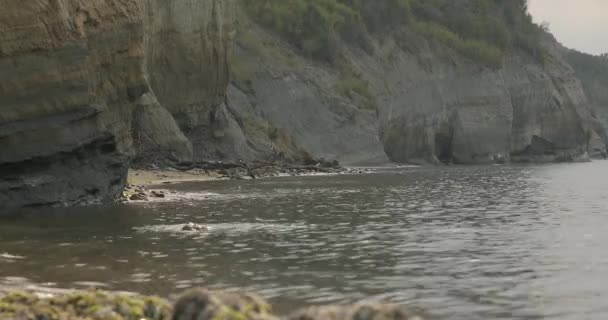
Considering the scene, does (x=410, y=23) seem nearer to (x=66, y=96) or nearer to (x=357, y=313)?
(x=66, y=96)

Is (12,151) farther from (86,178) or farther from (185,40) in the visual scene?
(185,40)

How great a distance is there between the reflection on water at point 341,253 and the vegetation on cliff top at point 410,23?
55.6 m

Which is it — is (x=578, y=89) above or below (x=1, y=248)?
above

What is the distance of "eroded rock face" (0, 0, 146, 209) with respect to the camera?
2450 centimetres

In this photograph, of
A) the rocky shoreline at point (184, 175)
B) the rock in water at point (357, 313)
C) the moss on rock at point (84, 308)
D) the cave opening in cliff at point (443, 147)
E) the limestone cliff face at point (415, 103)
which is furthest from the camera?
the cave opening in cliff at point (443, 147)

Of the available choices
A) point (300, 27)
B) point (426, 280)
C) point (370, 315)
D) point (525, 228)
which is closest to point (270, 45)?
point (300, 27)

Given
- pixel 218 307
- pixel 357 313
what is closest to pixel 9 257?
pixel 218 307

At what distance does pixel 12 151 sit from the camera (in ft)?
82.0

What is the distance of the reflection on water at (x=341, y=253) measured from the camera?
42.6 feet

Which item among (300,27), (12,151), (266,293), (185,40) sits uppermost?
(300,27)

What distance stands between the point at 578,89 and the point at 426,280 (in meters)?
107

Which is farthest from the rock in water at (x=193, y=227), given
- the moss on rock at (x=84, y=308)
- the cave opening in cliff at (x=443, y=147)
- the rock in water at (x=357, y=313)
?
the cave opening in cliff at (x=443, y=147)

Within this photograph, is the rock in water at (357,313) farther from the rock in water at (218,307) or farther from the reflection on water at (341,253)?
the reflection on water at (341,253)

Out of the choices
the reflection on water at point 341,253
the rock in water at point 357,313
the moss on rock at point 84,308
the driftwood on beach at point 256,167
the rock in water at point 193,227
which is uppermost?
the driftwood on beach at point 256,167
